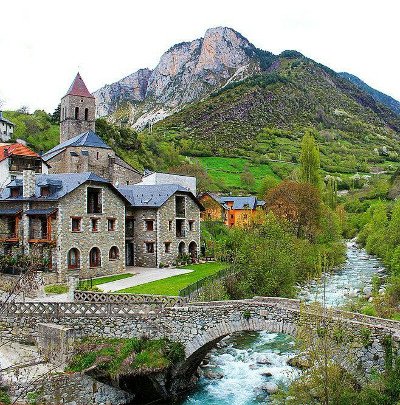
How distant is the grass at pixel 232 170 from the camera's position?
101 metres

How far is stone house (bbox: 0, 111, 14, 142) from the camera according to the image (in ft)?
260

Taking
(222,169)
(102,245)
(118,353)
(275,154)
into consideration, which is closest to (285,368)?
(118,353)

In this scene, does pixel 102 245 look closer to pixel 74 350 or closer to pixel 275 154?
pixel 74 350

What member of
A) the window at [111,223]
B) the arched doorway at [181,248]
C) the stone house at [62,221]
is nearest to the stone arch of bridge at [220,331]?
the stone house at [62,221]

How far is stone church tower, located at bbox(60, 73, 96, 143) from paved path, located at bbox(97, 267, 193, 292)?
34.7 meters

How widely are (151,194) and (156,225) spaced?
331 centimetres

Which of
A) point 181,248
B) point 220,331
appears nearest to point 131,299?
point 220,331

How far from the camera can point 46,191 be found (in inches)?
1435

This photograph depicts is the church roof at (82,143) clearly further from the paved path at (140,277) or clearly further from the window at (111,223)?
the paved path at (140,277)

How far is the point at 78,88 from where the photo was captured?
71.3 metres

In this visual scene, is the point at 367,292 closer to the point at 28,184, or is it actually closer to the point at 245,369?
the point at 245,369

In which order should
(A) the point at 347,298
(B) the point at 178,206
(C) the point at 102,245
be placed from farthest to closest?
(B) the point at 178,206 < (C) the point at 102,245 < (A) the point at 347,298

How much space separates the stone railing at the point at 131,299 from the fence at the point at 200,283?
3305 mm

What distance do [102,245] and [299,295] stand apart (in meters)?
15.9
